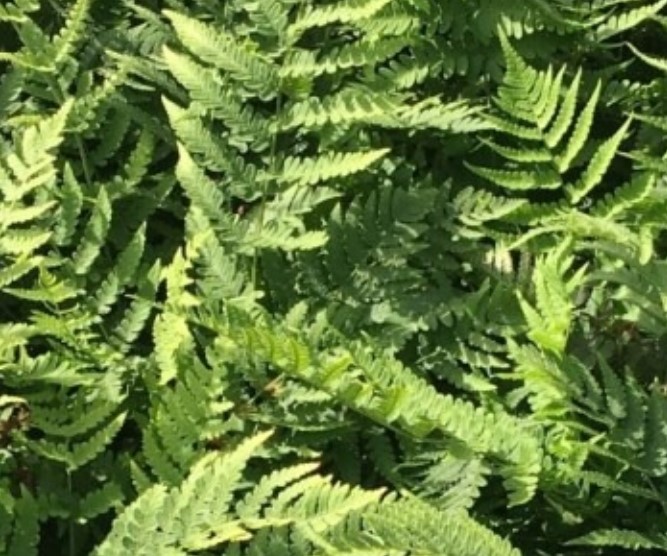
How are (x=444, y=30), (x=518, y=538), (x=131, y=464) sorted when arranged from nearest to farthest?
1. (x=131, y=464)
2. (x=518, y=538)
3. (x=444, y=30)

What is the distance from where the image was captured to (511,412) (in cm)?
156

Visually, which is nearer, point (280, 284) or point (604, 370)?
point (604, 370)

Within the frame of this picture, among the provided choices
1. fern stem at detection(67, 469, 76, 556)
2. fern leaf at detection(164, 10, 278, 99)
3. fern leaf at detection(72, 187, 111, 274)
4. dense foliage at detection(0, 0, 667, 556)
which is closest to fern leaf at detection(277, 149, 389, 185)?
dense foliage at detection(0, 0, 667, 556)

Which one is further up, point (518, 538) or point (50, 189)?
point (50, 189)

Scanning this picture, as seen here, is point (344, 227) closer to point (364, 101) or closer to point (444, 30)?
point (364, 101)

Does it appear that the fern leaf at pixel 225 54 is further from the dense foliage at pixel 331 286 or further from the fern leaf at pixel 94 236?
the fern leaf at pixel 94 236

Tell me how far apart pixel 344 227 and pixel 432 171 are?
22 cm

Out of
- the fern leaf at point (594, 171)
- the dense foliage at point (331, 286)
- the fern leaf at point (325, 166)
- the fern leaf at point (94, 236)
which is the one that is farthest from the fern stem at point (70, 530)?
the fern leaf at point (594, 171)

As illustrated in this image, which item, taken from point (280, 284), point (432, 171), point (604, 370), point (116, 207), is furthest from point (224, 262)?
point (604, 370)

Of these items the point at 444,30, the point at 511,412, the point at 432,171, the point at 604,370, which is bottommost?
the point at 511,412

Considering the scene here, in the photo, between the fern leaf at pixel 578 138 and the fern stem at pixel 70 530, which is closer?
the fern stem at pixel 70 530

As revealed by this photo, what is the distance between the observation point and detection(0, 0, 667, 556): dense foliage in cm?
A: 141

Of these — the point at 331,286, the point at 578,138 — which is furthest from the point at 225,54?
the point at 578,138

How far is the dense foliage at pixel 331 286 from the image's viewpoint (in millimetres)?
1410
